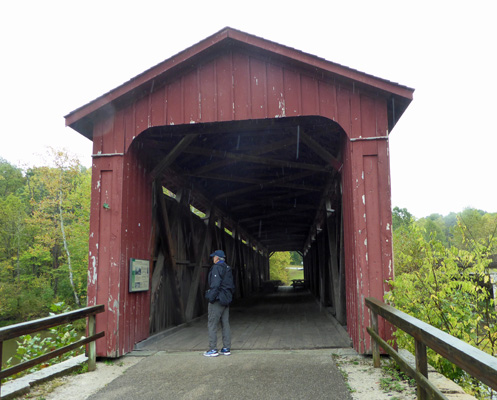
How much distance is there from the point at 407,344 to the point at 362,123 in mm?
2663

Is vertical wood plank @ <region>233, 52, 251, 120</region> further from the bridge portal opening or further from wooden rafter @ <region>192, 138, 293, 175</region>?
wooden rafter @ <region>192, 138, 293, 175</region>

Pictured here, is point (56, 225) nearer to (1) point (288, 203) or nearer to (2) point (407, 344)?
(1) point (288, 203)

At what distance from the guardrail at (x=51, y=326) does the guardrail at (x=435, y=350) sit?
10.1 feet

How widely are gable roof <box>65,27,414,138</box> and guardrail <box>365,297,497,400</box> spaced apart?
102 inches

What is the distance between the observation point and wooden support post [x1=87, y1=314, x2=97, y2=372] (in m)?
4.81

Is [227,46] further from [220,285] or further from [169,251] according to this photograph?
[169,251]

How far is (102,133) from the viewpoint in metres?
5.82

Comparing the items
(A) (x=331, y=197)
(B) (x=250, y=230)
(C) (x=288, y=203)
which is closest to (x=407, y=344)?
(A) (x=331, y=197)

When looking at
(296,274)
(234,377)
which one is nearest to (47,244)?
(234,377)

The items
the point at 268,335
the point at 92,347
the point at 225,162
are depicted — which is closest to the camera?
the point at 92,347

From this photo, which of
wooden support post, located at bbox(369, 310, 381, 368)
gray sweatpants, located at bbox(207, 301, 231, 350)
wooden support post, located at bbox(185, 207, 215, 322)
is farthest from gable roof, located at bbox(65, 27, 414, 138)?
wooden support post, located at bbox(185, 207, 215, 322)

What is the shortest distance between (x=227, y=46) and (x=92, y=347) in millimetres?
4112

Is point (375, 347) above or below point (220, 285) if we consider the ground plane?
below

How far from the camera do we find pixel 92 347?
488 centimetres
